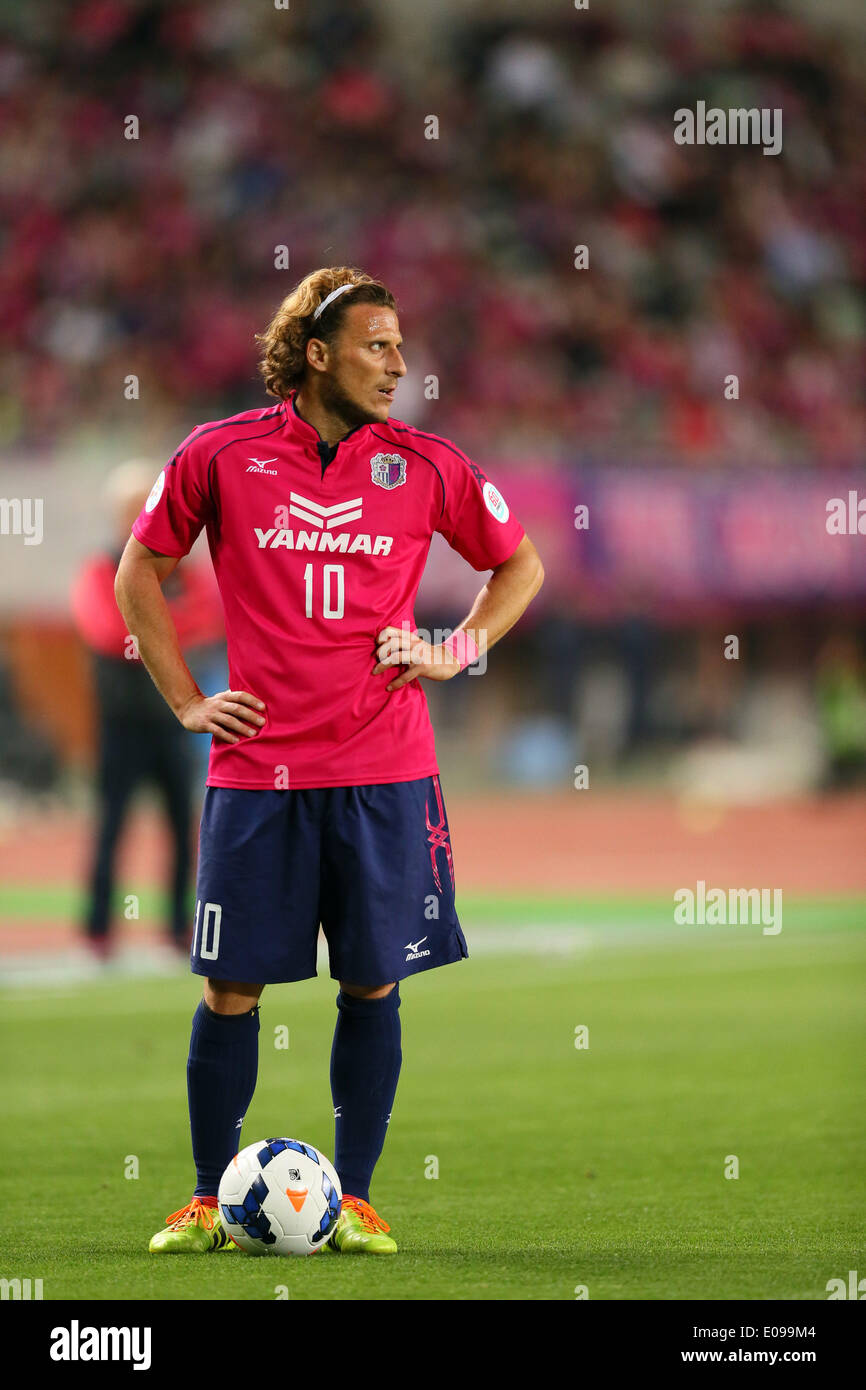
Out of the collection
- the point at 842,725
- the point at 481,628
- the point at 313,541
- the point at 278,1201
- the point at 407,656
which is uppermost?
the point at 842,725

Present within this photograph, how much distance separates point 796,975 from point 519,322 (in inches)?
516

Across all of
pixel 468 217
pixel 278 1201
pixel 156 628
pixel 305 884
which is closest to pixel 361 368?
pixel 156 628

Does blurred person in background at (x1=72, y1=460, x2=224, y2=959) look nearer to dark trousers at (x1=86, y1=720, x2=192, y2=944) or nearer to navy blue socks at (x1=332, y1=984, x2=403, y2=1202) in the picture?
dark trousers at (x1=86, y1=720, x2=192, y2=944)

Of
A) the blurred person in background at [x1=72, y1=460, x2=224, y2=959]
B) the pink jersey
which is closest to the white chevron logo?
the pink jersey

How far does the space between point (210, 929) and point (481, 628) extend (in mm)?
999

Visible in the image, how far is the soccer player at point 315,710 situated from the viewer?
14.2ft

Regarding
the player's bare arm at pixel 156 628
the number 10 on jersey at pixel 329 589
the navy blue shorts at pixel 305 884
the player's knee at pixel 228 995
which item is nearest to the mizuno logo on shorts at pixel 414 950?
the navy blue shorts at pixel 305 884

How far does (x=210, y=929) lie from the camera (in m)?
4.31

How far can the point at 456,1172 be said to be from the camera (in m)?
5.52

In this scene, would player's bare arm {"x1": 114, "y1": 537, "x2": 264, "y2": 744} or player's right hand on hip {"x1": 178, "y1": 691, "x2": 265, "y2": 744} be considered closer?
player's right hand on hip {"x1": 178, "y1": 691, "x2": 265, "y2": 744}

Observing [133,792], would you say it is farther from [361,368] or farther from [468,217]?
[468,217]

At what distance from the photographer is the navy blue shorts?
4289 millimetres

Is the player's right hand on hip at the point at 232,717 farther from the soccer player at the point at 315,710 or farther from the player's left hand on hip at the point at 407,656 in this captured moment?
the player's left hand on hip at the point at 407,656
